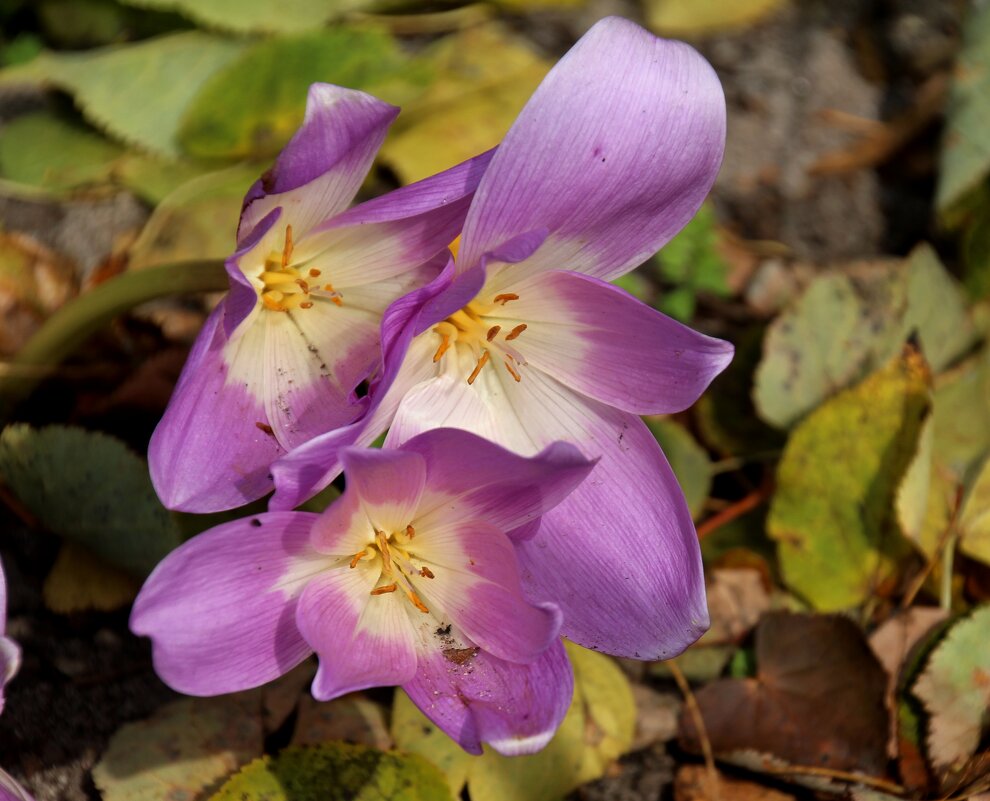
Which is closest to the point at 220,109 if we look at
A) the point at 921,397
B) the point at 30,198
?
the point at 30,198

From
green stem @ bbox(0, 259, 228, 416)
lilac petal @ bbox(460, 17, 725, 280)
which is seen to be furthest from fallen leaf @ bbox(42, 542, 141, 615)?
lilac petal @ bbox(460, 17, 725, 280)

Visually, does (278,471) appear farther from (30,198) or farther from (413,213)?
(30,198)

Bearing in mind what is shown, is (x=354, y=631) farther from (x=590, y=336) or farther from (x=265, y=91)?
(x=265, y=91)

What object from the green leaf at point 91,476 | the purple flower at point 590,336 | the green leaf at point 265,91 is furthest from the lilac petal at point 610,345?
the green leaf at point 265,91

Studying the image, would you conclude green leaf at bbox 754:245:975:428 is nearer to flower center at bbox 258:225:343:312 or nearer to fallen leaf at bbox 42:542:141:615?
flower center at bbox 258:225:343:312

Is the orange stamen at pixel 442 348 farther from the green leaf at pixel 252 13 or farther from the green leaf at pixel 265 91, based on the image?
the green leaf at pixel 252 13

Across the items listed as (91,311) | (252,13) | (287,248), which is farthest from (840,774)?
(252,13)

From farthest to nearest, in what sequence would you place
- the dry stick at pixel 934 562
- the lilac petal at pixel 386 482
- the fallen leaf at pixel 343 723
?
the dry stick at pixel 934 562 < the fallen leaf at pixel 343 723 < the lilac petal at pixel 386 482
